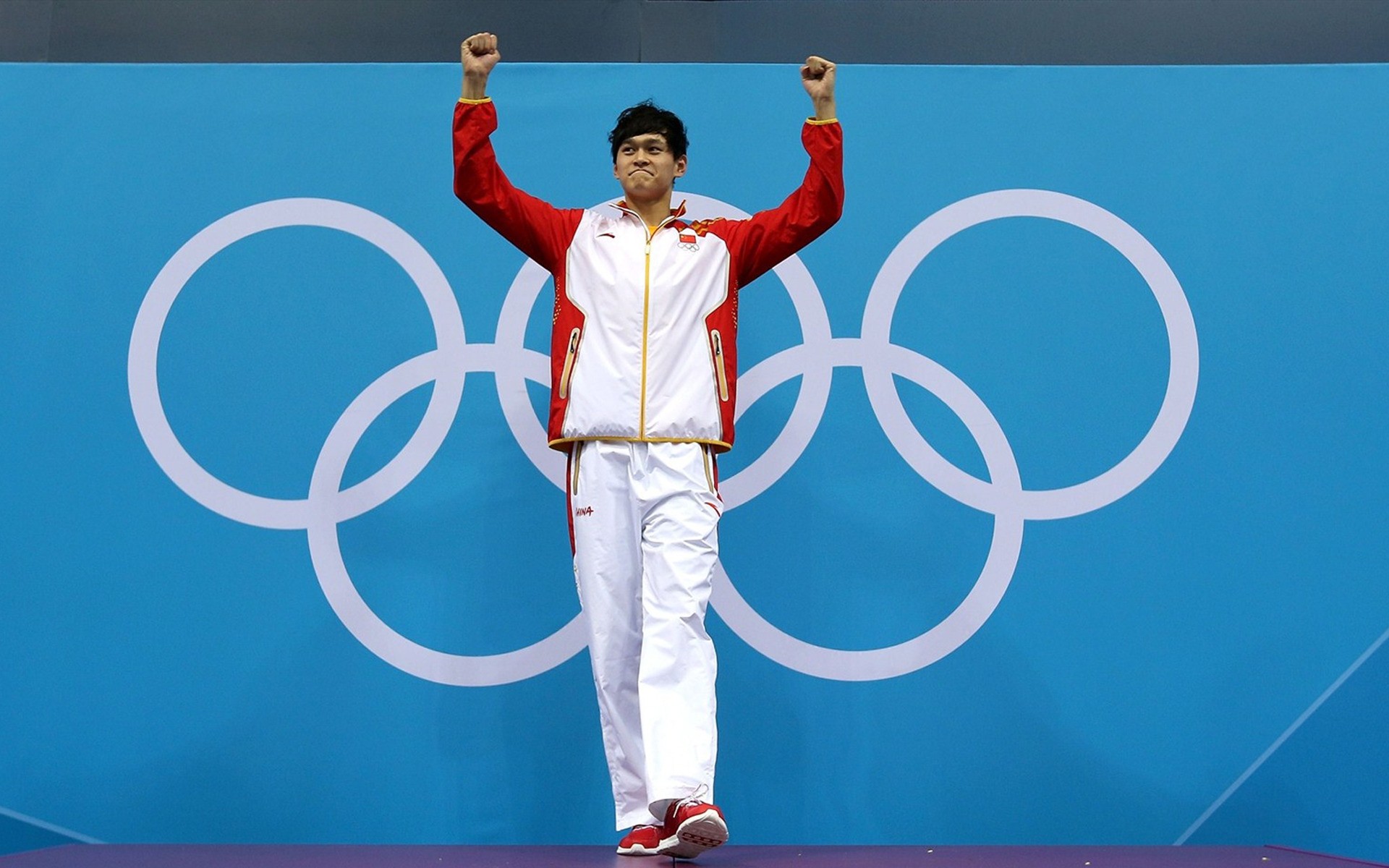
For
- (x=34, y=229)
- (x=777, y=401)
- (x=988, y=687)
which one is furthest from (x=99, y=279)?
(x=988, y=687)

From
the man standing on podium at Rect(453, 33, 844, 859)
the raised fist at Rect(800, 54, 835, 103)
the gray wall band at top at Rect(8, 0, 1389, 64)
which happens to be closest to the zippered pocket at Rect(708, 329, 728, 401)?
the man standing on podium at Rect(453, 33, 844, 859)

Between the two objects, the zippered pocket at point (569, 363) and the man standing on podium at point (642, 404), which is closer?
the man standing on podium at point (642, 404)

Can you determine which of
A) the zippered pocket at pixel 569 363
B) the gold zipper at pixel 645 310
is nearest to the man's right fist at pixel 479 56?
the gold zipper at pixel 645 310

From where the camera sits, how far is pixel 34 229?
362 cm

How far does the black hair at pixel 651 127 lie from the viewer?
312 cm

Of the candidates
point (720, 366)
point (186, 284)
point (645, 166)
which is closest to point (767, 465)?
point (720, 366)

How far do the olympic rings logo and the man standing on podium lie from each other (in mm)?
560

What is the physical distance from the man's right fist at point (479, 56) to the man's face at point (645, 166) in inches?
15.5

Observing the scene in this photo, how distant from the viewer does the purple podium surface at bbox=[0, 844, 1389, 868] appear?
9.09 feet

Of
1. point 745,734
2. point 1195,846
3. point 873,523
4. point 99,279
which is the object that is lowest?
point 1195,846

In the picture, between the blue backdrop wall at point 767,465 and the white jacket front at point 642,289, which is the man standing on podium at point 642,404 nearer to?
the white jacket front at point 642,289

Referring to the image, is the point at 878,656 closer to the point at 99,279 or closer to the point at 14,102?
the point at 99,279

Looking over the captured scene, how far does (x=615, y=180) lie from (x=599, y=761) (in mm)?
1668

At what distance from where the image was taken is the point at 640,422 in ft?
9.38
